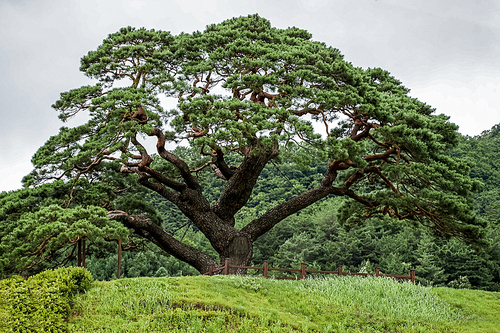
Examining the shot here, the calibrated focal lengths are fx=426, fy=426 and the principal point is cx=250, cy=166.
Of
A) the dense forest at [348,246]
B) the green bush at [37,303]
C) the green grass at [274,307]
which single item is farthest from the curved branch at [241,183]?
the green bush at [37,303]

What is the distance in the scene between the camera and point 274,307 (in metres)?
7.79

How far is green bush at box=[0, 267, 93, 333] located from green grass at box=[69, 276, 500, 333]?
27cm

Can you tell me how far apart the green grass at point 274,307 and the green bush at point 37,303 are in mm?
267

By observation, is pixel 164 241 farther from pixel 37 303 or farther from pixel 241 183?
pixel 37 303

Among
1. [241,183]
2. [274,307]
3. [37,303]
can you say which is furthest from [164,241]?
[37,303]

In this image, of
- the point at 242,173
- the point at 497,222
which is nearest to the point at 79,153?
the point at 242,173

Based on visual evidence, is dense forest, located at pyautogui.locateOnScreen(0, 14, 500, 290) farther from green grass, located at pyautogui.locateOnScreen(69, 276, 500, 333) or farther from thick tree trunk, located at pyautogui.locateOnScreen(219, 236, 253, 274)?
green grass, located at pyautogui.locateOnScreen(69, 276, 500, 333)

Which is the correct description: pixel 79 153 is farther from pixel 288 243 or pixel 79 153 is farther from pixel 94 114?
pixel 288 243

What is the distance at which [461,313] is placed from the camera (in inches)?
331

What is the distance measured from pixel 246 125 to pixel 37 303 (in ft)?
18.3

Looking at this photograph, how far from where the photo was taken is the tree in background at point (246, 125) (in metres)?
10.4

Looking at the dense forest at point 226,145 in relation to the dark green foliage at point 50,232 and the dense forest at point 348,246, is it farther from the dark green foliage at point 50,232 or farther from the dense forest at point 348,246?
the dense forest at point 348,246

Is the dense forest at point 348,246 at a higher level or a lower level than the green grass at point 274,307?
higher

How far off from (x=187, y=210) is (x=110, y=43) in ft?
17.2
